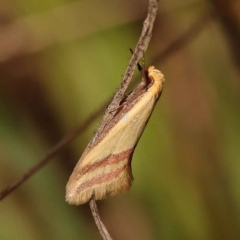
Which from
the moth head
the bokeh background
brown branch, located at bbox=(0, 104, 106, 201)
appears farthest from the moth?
the bokeh background

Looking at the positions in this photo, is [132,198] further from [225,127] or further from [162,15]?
[162,15]

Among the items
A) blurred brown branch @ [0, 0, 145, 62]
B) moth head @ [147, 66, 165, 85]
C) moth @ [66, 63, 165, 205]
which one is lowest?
moth @ [66, 63, 165, 205]

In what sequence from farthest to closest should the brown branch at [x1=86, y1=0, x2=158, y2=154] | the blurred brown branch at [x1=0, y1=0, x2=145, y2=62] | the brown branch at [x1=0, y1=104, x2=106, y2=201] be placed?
the blurred brown branch at [x1=0, y1=0, x2=145, y2=62]
the brown branch at [x1=0, y1=104, x2=106, y2=201]
the brown branch at [x1=86, y1=0, x2=158, y2=154]

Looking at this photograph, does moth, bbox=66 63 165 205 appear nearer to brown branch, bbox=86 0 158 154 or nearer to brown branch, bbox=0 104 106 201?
brown branch, bbox=86 0 158 154

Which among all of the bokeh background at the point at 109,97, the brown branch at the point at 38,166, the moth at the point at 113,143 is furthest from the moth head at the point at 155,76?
the bokeh background at the point at 109,97

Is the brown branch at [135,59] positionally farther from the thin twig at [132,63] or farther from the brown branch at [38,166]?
the brown branch at [38,166]

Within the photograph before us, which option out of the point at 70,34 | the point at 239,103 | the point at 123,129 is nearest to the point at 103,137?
the point at 123,129
